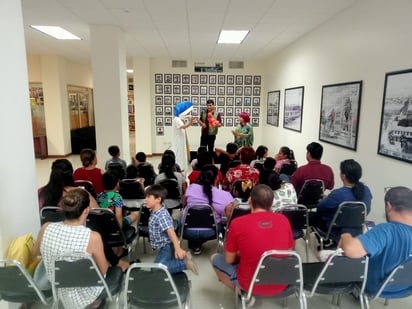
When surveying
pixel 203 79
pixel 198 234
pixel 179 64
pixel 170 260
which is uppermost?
pixel 179 64

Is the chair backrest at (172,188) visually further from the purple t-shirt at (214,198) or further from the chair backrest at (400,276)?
the chair backrest at (400,276)

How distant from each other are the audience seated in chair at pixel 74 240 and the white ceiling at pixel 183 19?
334cm

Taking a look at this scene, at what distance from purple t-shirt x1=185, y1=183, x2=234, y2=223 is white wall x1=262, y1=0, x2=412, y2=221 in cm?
199

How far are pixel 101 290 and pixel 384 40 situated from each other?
3.96m

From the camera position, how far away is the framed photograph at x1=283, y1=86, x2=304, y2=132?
615 centimetres

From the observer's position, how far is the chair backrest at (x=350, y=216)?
2510 millimetres

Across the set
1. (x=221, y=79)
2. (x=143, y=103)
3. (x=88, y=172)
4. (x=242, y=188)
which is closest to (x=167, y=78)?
(x=143, y=103)

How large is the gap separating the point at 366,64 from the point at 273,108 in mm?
4467

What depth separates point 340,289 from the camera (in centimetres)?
190

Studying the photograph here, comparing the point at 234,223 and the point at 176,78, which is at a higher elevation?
the point at 176,78

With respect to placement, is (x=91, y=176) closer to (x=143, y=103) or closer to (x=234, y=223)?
(x=234, y=223)

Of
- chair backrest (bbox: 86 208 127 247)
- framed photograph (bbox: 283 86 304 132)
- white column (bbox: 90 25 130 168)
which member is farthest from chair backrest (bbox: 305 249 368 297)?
framed photograph (bbox: 283 86 304 132)

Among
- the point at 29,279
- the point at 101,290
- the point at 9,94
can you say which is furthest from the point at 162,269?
the point at 9,94

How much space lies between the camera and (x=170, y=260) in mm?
2045
